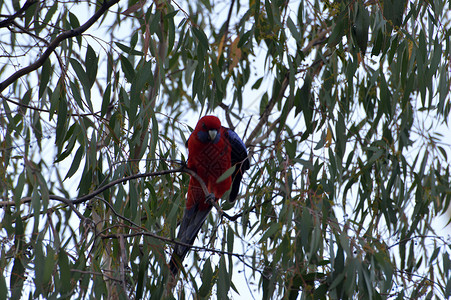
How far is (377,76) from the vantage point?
7.09ft

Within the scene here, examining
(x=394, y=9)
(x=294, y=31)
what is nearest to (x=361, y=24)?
(x=394, y=9)

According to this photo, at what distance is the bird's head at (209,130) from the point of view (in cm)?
277

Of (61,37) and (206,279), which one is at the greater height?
(61,37)

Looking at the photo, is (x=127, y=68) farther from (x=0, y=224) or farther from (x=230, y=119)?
(x=230, y=119)

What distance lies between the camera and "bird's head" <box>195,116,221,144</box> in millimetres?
2766

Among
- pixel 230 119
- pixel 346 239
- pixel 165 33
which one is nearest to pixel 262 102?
pixel 230 119

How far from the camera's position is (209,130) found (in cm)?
279

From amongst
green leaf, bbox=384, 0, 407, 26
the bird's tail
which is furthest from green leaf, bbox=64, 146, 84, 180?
green leaf, bbox=384, 0, 407, 26

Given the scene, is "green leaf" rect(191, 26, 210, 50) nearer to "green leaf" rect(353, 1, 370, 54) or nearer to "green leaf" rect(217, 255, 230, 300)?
"green leaf" rect(353, 1, 370, 54)

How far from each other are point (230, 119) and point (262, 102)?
194 millimetres

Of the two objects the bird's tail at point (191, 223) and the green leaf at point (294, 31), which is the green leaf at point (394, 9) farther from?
the bird's tail at point (191, 223)

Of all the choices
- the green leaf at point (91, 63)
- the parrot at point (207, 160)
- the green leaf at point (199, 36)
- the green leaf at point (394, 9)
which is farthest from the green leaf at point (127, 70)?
the green leaf at point (394, 9)

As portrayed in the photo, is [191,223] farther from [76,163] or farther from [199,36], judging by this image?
[199,36]

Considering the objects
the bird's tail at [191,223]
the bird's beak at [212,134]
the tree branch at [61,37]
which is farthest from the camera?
the bird's beak at [212,134]
